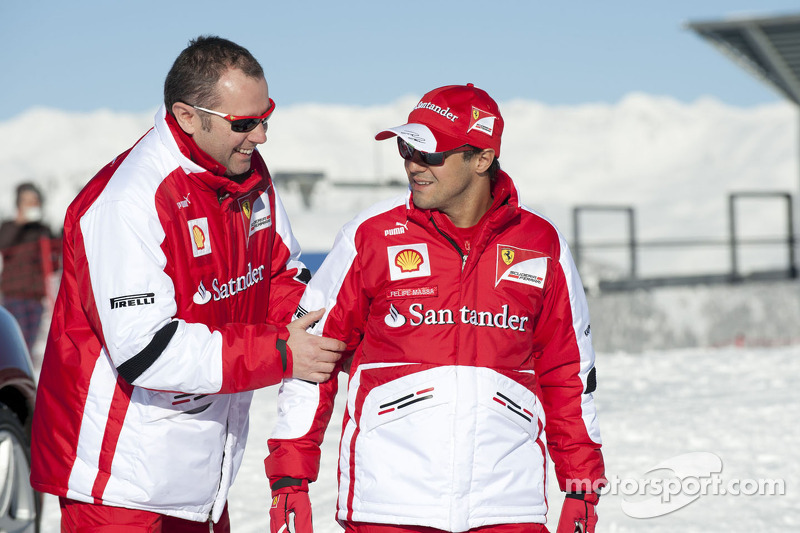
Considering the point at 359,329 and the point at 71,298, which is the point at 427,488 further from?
the point at 71,298

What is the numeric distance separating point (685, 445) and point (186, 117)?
490 centimetres

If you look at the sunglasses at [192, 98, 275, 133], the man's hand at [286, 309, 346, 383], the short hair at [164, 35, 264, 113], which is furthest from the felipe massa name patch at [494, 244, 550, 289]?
the short hair at [164, 35, 264, 113]

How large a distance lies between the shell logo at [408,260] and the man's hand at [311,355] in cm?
31

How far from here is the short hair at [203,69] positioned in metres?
2.86

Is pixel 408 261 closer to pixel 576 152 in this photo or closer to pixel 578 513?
pixel 578 513

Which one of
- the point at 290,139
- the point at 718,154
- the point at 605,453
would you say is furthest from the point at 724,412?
the point at 290,139

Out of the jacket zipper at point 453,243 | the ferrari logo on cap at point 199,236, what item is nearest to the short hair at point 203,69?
the ferrari logo on cap at point 199,236

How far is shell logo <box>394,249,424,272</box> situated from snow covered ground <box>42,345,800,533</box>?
2.54 m

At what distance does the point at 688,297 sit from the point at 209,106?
11130mm

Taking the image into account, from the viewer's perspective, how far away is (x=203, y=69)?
2861mm

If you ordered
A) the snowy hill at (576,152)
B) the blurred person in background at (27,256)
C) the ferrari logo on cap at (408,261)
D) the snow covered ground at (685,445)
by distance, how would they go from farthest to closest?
the snowy hill at (576,152)
the blurred person in background at (27,256)
the snow covered ground at (685,445)
the ferrari logo on cap at (408,261)

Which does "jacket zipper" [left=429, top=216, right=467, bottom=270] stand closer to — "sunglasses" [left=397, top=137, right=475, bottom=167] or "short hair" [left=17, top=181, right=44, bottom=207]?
"sunglasses" [left=397, top=137, right=475, bottom=167]

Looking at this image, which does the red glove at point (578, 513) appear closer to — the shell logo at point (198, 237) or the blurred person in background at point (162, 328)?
the blurred person in background at point (162, 328)

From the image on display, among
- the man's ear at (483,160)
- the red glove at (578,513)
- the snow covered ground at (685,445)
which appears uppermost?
the man's ear at (483,160)
